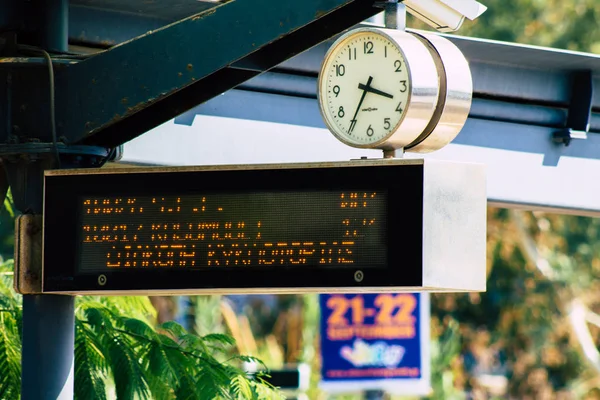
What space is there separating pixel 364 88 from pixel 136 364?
1.97 m

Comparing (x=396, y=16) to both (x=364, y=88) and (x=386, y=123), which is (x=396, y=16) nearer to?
(x=364, y=88)

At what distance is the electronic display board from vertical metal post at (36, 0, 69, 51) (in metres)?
0.70

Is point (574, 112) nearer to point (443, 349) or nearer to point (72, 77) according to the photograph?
point (72, 77)

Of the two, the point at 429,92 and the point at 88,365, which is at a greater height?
the point at 429,92

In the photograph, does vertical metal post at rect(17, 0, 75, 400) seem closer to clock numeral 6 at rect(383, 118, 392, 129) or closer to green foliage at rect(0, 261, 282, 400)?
green foliage at rect(0, 261, 282, 400)

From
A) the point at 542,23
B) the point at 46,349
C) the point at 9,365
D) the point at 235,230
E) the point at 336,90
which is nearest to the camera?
the point at 235,230

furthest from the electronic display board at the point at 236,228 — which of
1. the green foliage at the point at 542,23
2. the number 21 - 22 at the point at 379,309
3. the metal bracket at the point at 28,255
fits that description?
the green foliage at the point at 542,23

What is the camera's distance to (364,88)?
525 cm

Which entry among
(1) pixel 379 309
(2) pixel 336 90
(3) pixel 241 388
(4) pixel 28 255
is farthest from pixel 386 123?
(1) pixel 379 309

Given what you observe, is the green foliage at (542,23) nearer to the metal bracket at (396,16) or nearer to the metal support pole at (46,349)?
the metal bracket at (396,16)

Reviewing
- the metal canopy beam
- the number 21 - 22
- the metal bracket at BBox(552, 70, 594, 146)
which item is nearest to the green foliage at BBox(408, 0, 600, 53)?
the number 21 - 22

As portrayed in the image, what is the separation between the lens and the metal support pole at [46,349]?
18.2 feet

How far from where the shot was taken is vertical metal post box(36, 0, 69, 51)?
19.3ft

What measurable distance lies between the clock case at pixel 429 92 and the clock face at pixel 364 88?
0.07ft
